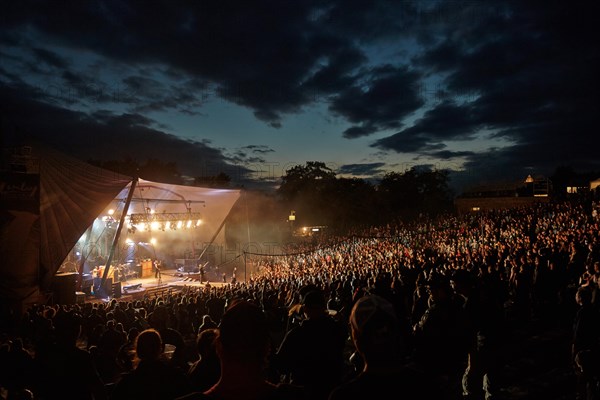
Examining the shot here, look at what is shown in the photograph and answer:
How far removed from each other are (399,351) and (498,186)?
5136cm

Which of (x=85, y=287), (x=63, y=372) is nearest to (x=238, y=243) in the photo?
(x=85, y=287)

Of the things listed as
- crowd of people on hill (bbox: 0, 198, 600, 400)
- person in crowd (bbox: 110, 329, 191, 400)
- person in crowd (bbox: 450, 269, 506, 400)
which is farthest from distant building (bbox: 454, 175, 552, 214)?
person in crowd (bbox: 110, 329, 191, 400)

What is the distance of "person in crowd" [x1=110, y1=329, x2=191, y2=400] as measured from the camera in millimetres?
2197

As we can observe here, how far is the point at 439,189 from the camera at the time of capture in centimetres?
5428

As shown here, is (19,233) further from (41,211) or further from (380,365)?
(380,365)

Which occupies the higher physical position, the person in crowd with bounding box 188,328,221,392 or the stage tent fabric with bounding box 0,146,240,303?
the stage tent fabric with bounding box 0,146,240,303

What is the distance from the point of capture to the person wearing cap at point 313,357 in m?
2.70

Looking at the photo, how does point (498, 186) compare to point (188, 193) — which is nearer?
point (188, 193)

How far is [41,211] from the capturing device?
11.5 metres

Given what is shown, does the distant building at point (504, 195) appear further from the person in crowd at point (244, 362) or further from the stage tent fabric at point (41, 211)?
the person in crowd at point (244, 362)

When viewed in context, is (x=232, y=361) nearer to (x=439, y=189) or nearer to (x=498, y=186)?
(x=498, y=186)

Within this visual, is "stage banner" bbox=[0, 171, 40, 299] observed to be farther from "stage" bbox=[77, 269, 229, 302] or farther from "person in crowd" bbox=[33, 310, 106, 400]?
"person in crowd" bbox=[33, 310, 106, 400]

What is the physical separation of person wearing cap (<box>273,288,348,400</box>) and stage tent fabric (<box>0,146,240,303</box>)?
11.9 m

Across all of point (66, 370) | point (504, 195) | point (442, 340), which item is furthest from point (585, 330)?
point (504, 195)
